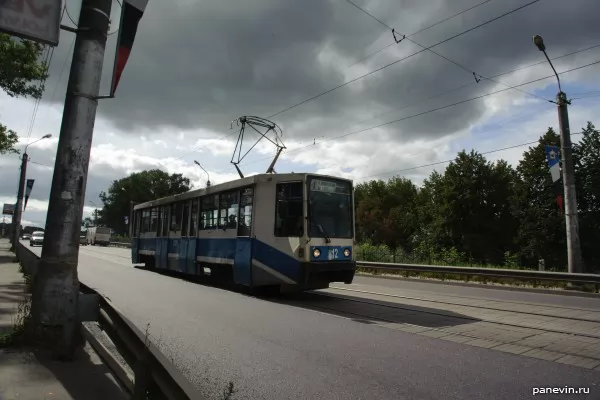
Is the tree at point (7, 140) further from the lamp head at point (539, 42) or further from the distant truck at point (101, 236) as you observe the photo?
the distant truck at point (101, 236)

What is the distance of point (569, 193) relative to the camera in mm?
15906

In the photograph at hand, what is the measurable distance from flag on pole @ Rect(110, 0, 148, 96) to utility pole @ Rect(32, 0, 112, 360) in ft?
0.88

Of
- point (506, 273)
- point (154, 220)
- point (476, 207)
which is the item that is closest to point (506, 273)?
point (506, 273)

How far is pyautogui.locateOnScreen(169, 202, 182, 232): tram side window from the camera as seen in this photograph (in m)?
17.1

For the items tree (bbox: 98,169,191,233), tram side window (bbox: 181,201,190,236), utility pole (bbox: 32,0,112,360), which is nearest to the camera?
utility pole (bbox: 32,0,112,360)

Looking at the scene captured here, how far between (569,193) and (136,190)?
10733 cm

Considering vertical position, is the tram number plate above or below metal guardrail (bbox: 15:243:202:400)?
above

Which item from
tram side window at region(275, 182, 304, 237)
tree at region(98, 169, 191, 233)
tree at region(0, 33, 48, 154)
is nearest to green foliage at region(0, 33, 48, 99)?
tree at region(0, 33, 48, 154)

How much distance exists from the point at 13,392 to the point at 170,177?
368 feet

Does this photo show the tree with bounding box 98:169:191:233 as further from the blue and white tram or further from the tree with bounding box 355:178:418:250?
the blue and white tram

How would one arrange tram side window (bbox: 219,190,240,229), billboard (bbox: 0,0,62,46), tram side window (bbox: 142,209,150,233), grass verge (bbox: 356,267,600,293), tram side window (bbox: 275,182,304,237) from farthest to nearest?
tram side window (bbox: 142,209,150,233)
grass verge (bbox: 356,267,600,293)
tram side window (bbox: 219,190,240,229)
tram side window (bbox: 275,182,304,237)
billboard (bbox: 0,0,62,46)

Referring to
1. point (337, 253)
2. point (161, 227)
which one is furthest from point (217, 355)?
point (161, 227)

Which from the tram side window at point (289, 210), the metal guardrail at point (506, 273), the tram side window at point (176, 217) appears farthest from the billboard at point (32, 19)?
the metal guardrail at point (506, 273)

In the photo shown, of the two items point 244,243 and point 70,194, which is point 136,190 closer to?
point 244,243
